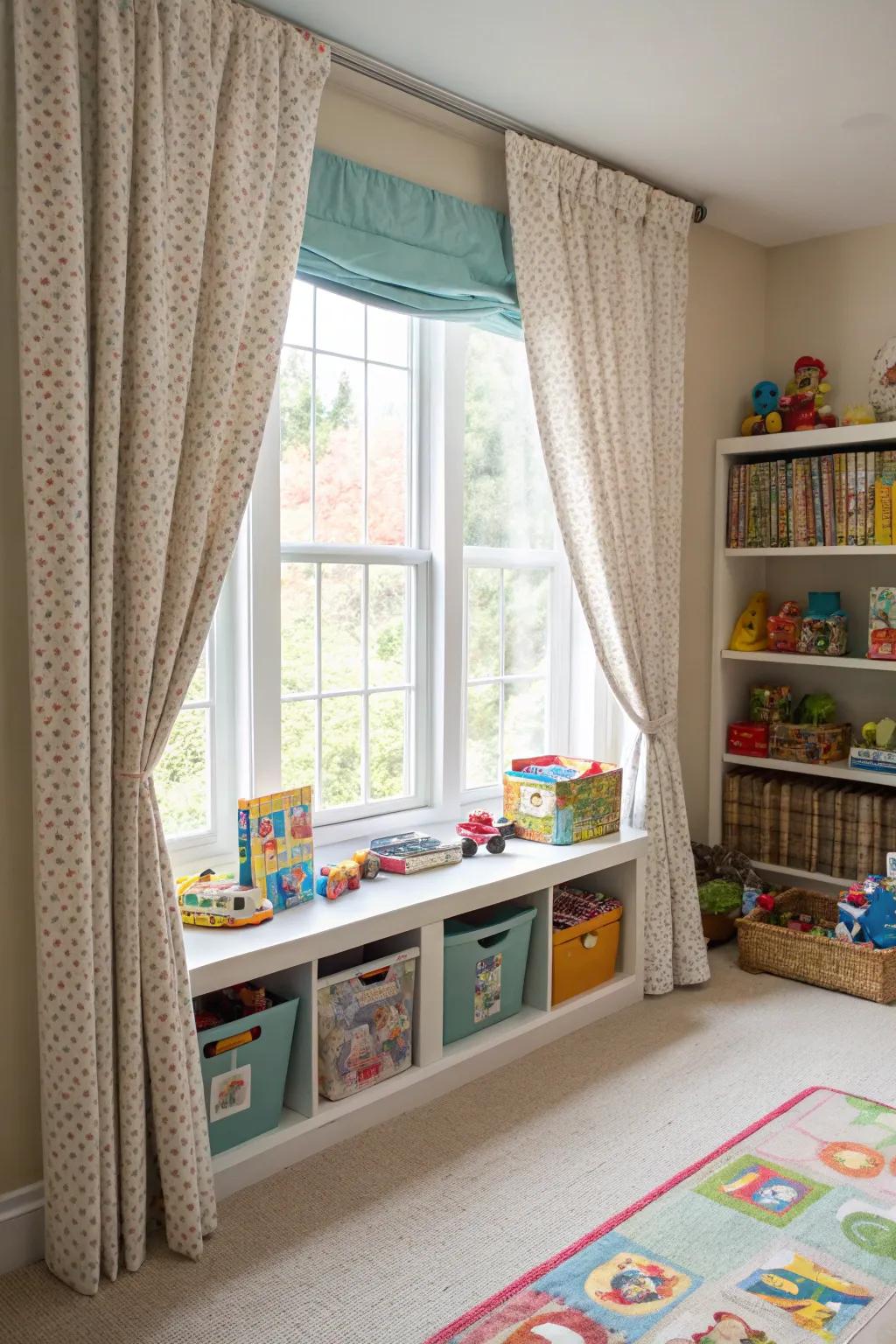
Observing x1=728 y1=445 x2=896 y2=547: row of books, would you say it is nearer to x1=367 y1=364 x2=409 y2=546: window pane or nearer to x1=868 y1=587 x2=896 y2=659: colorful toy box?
x1=868 y1=587 x2=896 y2=659: colorful toy box

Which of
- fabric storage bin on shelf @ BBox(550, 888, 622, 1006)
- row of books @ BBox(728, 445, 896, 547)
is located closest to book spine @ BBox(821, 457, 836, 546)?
row of books @ BBox(728, 445, 896, 547)

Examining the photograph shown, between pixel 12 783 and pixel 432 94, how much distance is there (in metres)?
1.95

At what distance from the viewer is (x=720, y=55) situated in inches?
98.9

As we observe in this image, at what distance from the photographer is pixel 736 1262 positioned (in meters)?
2.05

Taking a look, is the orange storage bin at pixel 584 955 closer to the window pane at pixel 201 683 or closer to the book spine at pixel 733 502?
the window pane at pixel 201 683

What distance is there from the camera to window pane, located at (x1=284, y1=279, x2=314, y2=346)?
109 inches

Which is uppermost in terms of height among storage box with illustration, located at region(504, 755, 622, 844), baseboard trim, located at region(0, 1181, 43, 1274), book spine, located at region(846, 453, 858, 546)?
book spine, located at region(846, 453, 858, 546)

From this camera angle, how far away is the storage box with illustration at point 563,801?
10.2ft

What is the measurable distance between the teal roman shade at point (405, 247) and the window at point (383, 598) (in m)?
0.16

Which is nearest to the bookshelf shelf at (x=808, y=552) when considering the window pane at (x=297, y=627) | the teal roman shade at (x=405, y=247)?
the teal roman shade at (x=405, y=247)

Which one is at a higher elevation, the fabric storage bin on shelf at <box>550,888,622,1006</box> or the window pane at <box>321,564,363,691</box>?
the window pane at <box>321,564,363,691</box>

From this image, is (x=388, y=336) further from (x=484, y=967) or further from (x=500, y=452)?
(x=484, y=967)

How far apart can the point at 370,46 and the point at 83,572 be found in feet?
4.81

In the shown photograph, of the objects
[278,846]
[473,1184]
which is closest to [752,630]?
[278,846]
